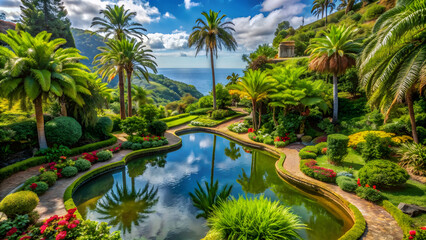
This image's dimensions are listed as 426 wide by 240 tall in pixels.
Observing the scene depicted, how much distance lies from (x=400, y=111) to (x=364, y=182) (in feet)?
26.9

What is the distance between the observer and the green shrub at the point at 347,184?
936 cm

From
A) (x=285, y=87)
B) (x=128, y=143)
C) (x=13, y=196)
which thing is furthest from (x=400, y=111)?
(x=13, y=196)

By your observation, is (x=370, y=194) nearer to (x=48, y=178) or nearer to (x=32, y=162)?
(x=48, y=178)

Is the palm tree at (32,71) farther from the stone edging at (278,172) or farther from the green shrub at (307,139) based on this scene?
the green shrub at (307,139)

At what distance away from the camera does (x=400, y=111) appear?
45.8ft

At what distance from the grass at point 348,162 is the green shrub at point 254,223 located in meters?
7.14

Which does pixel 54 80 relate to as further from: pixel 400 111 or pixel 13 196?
pixel 400 111

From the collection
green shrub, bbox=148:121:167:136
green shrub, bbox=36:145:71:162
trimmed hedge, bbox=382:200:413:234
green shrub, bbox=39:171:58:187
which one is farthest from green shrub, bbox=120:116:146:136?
trimmed hedge, bbox=382:200:413:234

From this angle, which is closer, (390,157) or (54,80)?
(390,157)

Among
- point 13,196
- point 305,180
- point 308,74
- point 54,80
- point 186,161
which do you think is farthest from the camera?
point 308,74

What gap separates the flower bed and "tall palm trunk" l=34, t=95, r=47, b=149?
51.0 feet

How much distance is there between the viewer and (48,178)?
9859 mm

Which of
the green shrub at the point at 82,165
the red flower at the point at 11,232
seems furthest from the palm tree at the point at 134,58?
the red flower at the point at 11,232

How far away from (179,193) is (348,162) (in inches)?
387
